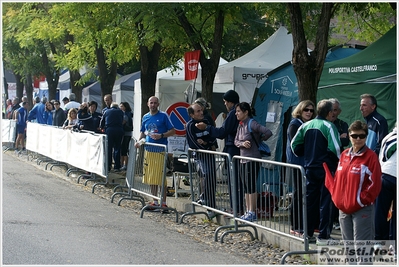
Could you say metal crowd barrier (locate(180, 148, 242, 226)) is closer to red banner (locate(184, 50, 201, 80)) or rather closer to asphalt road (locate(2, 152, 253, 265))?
asphalt road (locate(2, 152, 253, 265))

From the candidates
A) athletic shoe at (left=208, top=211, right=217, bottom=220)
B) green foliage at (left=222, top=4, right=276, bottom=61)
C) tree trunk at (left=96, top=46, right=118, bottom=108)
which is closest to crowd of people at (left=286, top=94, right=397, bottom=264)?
athletic shoe at (left=208, top=211, right=217, bottom=220)

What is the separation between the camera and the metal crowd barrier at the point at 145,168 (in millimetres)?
12336

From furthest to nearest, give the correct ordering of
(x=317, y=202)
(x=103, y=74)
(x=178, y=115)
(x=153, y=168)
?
(x=103, y=74) < (x=178, y=115) < (x=153, y=168) < (x=317, y=202)

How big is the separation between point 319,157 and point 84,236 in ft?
10.4

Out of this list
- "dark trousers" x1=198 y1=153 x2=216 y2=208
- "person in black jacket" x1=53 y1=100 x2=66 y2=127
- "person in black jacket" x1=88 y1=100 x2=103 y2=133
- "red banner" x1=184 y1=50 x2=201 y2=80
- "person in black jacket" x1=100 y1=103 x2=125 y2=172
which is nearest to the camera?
"dark trousers" x1=198 y1=153 x2=216 y2=208

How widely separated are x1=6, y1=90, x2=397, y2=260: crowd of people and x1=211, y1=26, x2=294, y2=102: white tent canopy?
403 centimetres

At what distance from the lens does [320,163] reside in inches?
Answer: 357

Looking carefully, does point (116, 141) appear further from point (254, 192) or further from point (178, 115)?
point (254, 192)

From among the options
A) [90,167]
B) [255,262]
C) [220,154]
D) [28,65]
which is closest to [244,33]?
[28,65]

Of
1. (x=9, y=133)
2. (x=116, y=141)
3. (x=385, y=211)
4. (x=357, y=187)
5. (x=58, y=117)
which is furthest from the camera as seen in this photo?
(x=9, y=133)

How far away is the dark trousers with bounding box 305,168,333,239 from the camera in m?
8.99

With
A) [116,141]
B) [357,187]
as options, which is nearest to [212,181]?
[357,187]

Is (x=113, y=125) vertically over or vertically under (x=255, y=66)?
under

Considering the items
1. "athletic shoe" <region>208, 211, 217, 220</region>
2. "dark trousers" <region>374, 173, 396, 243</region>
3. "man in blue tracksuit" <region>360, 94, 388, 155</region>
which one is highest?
"man in blue tracksuit" <region>360, 94, 388, 155</region>
